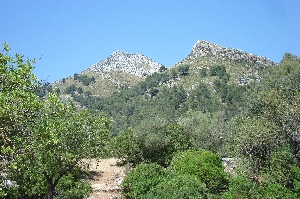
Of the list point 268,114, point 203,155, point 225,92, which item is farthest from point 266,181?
point 225,92

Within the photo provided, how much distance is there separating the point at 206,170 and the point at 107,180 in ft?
42.4

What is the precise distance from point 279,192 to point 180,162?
24.0ft

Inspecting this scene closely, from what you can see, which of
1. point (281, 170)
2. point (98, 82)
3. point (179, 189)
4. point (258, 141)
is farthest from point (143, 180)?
point (98, 82)

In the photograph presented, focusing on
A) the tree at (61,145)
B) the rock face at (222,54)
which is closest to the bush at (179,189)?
the tree at (61,145)

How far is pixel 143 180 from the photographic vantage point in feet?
65.1

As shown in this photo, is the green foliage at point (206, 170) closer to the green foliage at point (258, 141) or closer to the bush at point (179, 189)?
the bush at point (179, 189)

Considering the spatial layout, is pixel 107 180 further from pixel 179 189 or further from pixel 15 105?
pixel 15 105

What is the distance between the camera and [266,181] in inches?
859

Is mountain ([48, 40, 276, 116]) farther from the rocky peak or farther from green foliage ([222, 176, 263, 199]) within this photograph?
green foliage ([222, 176, 263, 199])

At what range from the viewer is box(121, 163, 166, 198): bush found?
19.3m

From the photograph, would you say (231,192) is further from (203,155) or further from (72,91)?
(72,91)

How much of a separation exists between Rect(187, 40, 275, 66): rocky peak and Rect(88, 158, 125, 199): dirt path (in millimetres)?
106866

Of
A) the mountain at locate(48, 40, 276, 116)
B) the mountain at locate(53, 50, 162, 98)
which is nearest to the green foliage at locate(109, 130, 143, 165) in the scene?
the mountain at locate(48, 40, 276, 116)

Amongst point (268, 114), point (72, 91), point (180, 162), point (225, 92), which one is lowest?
point (180, 162)
